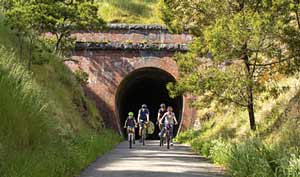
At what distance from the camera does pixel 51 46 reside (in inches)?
756

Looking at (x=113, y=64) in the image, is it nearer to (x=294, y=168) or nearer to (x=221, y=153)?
(x=221, y=153)

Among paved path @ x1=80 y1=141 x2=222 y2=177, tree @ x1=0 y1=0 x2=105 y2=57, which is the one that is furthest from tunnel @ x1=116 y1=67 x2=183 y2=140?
paved path @ x1=80 y1=141 x2=222 y2=177

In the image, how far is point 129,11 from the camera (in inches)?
1235

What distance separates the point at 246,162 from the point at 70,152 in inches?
136

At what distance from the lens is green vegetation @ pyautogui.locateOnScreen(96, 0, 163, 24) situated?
2995cm

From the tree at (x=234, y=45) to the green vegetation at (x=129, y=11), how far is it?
16.3 metres

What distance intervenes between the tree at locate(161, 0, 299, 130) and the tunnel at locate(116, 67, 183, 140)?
1328cm

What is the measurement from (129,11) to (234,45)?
21.2 meters

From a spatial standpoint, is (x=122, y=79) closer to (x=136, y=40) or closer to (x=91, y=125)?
(x=136, y=40)

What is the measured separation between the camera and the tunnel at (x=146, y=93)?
90.4ft

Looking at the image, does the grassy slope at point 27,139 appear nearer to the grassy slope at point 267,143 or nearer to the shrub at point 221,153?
the shrub at point 221,153

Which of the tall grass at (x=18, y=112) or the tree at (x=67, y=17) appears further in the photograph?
the tree at (x=67, y=17)

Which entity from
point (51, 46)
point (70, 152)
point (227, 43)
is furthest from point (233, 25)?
point (51, 46)

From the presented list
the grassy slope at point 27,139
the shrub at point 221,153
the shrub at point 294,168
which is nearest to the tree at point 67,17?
the grassy slope at point 27,139
